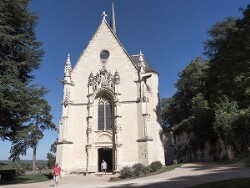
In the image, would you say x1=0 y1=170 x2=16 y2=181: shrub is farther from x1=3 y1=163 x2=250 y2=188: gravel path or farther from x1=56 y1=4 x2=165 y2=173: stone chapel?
x1=3 y1=163 x2=250 y2=188: gravel path

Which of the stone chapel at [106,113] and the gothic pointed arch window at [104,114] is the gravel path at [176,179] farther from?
the gothic pointed arch window at [104,114]

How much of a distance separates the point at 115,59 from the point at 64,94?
19.8 feet

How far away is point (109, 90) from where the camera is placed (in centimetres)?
2242

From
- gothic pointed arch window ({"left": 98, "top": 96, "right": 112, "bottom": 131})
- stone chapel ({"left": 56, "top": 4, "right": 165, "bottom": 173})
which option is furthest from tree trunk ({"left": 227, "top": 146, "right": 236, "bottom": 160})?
gothic pointed arch window ({"left": 98, "top": 96, "right": 112, "bottom": 131})

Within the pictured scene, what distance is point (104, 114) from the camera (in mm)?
22328

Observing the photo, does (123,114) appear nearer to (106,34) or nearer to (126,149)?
(126,149)

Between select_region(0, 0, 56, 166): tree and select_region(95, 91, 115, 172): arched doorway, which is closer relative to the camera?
select_region(0, 0, 56, 166): tree

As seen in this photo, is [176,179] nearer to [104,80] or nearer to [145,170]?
[145,170]

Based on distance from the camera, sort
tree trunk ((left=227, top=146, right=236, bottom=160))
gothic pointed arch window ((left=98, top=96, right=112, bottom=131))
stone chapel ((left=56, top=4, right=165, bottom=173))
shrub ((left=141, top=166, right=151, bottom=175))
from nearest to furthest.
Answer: shrub ((left=141, top=166, right=151, bottom=175)) < tree trunk ((left=227, top=146, right=236, bottom=160)) < stone chapel ((left=56, top=4, right=165, bottom=173)) < gothic pointed arch window ((left=98, top=96, right=112, bottom=131))

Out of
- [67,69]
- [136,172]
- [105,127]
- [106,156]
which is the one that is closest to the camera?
[136,172]

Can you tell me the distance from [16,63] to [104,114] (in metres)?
8.96

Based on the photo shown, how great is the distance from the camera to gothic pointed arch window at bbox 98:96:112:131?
22.0 m

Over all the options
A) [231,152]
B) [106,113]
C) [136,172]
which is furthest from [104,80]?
[231,152]

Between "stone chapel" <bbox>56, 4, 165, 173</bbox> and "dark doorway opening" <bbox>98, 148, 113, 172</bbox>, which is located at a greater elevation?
"stone chapel" <bbox>56, 4, 165, 173</bbox>
